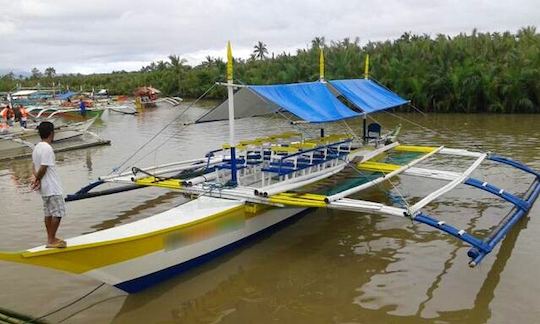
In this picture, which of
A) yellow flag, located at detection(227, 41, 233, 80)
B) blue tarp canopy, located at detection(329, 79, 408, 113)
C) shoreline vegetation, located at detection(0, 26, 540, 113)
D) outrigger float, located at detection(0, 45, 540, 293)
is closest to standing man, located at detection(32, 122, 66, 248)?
outrigger float, located at detection(0, 45, 540, 293)

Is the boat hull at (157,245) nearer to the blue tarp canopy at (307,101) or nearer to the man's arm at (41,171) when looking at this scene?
the man's arm at (41,171)

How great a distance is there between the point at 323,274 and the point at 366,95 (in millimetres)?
4835

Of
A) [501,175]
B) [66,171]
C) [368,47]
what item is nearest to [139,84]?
[368,47]

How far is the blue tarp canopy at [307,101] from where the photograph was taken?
24.1 ft

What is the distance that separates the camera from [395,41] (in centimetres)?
3353

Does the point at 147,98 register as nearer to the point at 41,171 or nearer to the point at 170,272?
the point at 170,272

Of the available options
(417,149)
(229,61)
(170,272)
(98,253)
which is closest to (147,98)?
(417,149)

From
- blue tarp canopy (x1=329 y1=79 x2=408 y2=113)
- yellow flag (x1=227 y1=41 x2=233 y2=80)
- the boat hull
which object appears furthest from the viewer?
blue tarp canopy (x1=329 y1=79 x2=408 y2=113)

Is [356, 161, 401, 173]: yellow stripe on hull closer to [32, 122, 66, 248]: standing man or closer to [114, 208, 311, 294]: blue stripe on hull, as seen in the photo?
[114, 208, 311, 294]: blue stripe on hull

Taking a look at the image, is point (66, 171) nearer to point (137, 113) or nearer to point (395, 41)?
point (137, 113)

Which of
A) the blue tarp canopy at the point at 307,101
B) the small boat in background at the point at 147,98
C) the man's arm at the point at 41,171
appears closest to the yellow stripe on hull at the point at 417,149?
the blue tarp canopy at the point at 307,101

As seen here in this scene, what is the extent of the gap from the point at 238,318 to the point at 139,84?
5328 cm

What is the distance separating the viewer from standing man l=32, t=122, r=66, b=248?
17.5 ft

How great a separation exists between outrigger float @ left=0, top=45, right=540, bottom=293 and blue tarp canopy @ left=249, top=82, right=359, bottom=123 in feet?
0.08
